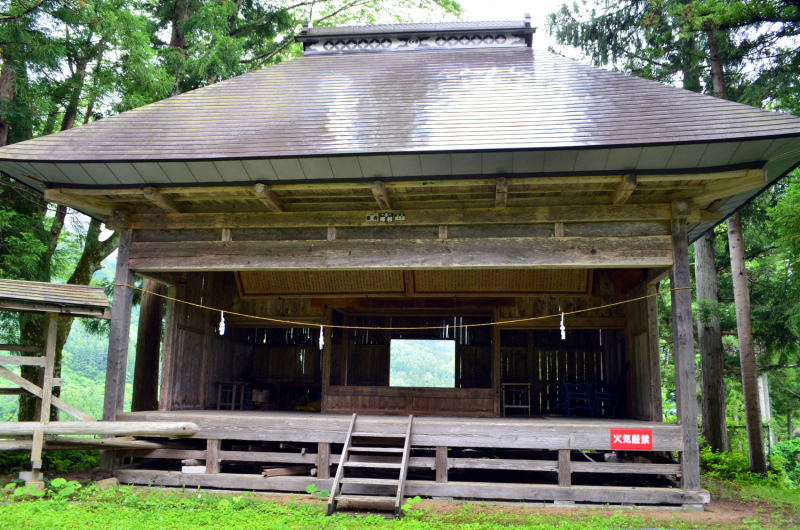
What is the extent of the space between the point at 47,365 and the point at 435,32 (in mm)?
7942

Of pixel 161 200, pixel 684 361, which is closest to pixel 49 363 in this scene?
pixel 161 200

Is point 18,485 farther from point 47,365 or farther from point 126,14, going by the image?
point 126,14

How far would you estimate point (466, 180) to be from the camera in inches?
259

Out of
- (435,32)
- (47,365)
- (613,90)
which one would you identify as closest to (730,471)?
(613,90)

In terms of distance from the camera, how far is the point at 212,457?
23.6 ft

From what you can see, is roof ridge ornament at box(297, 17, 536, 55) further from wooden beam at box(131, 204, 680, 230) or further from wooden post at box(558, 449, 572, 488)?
wooden post at box(558, 449, 572, 488)

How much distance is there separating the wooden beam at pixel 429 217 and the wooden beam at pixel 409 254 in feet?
0.78

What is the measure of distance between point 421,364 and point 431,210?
5.63 meters

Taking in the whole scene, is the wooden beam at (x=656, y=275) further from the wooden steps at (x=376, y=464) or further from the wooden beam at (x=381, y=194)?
the wooden steps at (x=376, y=464)

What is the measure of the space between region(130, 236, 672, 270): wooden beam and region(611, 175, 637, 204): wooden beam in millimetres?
497

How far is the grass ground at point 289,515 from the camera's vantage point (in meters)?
5.41

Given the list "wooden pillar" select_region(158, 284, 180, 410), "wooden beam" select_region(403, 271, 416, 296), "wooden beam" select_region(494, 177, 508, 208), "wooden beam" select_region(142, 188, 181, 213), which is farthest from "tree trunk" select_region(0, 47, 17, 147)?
"wooden beam" select_region(494, 177, 508, 208)

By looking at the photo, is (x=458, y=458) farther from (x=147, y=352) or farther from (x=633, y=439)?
(x=147, y=352)

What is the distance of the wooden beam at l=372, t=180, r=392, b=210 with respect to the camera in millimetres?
6602
